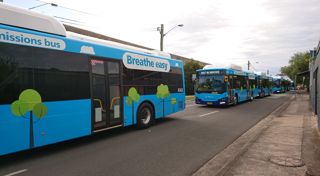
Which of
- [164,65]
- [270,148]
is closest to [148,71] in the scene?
[164,65]

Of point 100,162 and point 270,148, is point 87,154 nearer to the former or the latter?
point 100,162

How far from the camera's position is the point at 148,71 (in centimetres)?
1027

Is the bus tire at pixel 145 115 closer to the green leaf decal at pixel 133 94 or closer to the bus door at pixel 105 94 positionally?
the green leaf decal at pixel 133 94

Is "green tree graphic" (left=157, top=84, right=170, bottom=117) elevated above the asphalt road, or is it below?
above

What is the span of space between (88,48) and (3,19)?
2.37 meters

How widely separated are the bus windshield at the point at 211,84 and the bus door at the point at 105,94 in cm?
1105

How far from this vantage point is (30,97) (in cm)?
601

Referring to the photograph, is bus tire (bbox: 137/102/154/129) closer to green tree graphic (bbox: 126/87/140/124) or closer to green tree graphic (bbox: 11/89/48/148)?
green tree graphic (bbox: 126/87/140/124)

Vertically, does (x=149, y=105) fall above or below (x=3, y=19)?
below

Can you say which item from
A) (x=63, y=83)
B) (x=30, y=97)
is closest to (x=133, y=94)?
(x=63, y=83)

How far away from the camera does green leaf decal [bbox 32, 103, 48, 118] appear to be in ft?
20.0

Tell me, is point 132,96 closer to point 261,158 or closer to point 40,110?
point 40,110

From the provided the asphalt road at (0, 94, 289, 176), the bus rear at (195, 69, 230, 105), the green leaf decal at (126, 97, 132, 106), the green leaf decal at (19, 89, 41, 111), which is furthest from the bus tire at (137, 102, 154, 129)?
the bus rear at (195, 69, 230, 105)

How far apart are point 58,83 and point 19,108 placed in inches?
46.6
